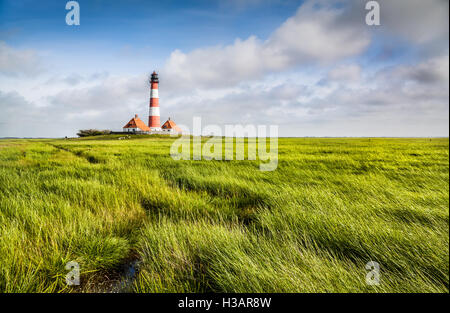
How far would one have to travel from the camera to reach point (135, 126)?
63500 mm

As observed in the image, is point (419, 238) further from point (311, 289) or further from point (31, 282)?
point (31, 282)

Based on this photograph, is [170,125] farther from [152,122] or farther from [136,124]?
[152,122]

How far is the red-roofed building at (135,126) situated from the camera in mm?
63312

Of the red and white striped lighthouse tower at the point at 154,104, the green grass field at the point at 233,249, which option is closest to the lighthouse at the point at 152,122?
the red and white striped lighthouse tower at the point at 154,104

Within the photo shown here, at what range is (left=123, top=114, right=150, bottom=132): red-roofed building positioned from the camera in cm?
6331

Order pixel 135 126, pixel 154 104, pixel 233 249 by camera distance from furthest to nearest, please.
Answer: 1. pixel 135 126
2. pixel 154 104
3. pixel 233 249

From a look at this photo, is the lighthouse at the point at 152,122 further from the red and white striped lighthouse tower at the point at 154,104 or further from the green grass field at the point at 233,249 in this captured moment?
the green grass field at the point at 233,249

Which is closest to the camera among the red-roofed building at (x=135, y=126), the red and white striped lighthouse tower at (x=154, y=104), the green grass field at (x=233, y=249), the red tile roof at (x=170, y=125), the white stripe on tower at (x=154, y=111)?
the green grass field at (x=233, y=249)

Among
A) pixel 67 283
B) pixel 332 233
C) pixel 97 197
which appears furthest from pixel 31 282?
pixel 332 233

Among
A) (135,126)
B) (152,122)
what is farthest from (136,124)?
(152,122)

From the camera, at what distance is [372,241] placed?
210 cm

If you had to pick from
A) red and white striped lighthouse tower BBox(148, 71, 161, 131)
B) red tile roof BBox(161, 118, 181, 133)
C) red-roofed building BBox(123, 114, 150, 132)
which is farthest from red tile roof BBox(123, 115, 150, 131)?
red and white striped lighthouse tower BBox(148, 71, 161, 131)
